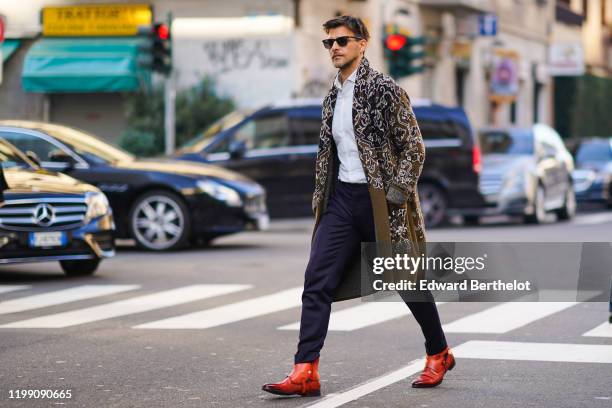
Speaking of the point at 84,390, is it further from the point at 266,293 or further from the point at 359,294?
the point at 266,293

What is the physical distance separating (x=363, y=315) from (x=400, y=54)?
15.1m

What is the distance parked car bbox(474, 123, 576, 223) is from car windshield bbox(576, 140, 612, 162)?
4.91 metres

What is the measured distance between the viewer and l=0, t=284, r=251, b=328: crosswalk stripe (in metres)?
10.3

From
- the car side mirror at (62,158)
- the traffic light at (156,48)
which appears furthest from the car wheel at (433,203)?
the car side mirror at (62,158)

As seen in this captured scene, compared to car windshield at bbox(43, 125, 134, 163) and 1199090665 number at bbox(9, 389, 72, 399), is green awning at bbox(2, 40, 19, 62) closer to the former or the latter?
car windshield at bbox(43, 125, 134, 163)

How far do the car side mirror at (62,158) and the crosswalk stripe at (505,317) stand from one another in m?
6.35

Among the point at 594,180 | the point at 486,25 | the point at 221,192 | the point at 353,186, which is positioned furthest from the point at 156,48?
the point at 486,25

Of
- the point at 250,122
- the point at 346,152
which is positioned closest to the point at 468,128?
the point at 250,122

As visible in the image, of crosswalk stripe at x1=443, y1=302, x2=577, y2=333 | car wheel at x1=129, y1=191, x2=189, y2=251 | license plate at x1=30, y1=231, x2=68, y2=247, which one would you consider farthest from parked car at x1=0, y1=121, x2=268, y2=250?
crosswalk stripe at x1=443, y1=302, x2=577, y2=333

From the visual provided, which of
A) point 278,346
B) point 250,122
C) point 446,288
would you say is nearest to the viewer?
point 446,288

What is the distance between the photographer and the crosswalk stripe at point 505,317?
9.89 m

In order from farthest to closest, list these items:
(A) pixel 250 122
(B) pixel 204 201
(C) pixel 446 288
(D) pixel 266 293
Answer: (A) pixel 250 122
(B) pixel 204 201
(D) pixel 266 293
(C) pixel 446 288

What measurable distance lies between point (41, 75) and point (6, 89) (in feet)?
5.22

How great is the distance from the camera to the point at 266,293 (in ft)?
40.8
